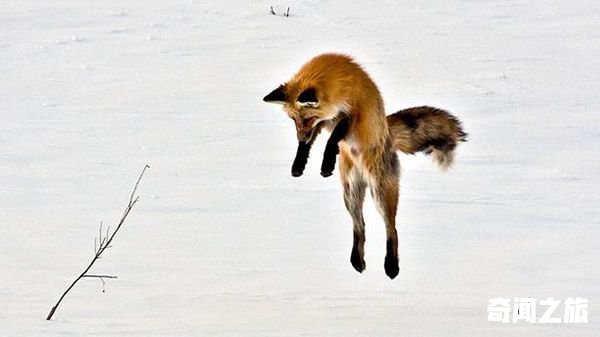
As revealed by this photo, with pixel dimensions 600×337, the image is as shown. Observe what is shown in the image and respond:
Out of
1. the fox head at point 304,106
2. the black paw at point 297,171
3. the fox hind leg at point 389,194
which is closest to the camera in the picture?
the black paw at point 297,171

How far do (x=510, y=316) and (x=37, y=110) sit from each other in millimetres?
8421

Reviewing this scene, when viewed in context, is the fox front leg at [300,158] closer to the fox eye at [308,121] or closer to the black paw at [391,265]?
the fox eye at [308,121]

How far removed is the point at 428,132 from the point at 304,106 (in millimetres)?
785

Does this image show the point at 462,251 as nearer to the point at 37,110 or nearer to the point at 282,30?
the point at 37,110

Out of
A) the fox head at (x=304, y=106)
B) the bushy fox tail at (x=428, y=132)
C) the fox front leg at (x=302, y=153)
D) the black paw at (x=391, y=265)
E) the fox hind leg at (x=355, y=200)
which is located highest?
the fox head at (x=304, y=106)

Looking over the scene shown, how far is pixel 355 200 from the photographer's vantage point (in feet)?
15.0

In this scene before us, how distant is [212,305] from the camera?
18.8 feet

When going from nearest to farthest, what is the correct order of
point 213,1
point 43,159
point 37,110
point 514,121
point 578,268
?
point 578,268 < point 43,159 < point 514,121 < point 37,110 < point 213,1

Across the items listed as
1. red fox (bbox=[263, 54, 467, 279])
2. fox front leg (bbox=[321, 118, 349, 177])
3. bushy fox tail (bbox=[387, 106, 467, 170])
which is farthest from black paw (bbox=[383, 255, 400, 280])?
fox front leg (bbox=[321, 118, 349, 177])

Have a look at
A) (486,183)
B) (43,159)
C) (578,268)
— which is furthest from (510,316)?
(43,159)

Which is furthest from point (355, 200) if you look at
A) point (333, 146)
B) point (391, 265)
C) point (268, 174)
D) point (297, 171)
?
point (268, 174)

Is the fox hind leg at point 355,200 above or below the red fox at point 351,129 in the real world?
below

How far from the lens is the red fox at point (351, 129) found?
4.14 meters

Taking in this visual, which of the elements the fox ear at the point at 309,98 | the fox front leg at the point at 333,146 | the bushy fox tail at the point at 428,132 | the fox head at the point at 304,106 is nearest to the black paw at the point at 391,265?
the bushy fox tail at the point at 428,132
